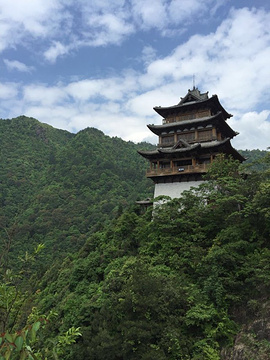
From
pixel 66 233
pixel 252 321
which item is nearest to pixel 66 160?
pixel 66 233

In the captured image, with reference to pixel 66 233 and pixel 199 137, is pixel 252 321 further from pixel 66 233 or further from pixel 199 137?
pixel 66 233

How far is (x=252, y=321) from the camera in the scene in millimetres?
13984

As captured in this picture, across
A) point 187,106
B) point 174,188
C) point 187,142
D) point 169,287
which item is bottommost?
point 169,287

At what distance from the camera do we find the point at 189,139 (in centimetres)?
3095

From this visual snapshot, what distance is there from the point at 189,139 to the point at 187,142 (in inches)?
25.4

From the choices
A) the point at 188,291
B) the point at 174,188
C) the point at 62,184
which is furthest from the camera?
the point at 62,184

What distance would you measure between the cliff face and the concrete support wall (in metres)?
14.6

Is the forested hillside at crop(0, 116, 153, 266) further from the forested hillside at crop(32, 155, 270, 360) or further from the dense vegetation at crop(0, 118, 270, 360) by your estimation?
the forested hillside at crop(32, 155, 270, 360)

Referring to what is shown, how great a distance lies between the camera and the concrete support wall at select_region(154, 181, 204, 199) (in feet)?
91.0

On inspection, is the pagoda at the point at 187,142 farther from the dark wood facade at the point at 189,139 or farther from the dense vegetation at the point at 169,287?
the dense vegetation at the point at 169,287

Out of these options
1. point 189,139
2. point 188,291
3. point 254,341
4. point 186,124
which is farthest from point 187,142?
point 254,341

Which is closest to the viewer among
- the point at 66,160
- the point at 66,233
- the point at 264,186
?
the point at 264,186

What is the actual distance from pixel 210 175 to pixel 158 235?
6.52 m

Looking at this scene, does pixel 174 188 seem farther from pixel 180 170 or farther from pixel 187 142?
pixel 187 142
